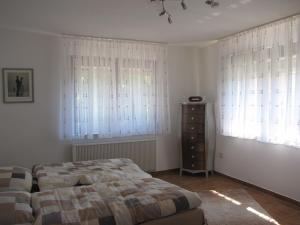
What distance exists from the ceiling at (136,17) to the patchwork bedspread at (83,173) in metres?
1.83

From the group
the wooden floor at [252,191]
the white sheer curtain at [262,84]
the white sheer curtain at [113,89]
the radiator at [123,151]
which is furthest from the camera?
the radiator at [123,151]

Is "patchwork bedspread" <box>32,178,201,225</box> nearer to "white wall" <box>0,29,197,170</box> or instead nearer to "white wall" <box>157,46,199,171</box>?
"white wall" <box>0,29,197,170</box>

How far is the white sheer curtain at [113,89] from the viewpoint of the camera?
4438mm

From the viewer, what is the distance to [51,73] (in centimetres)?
439

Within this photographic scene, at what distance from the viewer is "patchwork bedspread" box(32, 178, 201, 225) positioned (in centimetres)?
197

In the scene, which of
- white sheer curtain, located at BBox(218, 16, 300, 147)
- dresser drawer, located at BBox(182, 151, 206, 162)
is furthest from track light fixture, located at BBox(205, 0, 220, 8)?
dresser drawer, located at BBox(182, 151, 206, 162)

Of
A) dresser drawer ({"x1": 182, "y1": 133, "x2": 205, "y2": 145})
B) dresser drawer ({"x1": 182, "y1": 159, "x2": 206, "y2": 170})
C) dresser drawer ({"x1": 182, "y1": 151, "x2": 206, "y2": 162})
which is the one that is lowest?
dresser drawer ({"x1": 182, "y1": 159, "x2": 206, "y2": 170})

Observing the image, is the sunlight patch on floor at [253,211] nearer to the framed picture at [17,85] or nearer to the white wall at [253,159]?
the white wall at [253,159]

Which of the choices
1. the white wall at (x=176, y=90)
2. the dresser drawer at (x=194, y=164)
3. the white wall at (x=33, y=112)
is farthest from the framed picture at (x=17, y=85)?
the dresser drawer at (x=194, y=164)

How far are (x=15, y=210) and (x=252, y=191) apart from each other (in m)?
3.37

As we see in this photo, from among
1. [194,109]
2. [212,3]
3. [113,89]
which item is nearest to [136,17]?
[212,3]

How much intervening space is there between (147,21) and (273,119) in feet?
7.15

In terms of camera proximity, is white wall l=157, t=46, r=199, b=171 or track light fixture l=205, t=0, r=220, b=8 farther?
white wall l=157, t=46, r=199, b=171

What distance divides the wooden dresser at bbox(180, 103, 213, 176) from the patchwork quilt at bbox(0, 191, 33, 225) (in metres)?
3.27
